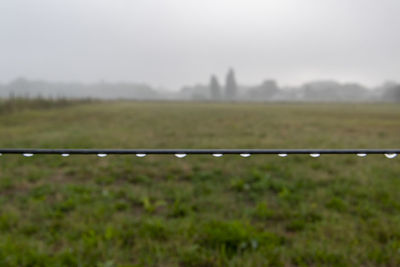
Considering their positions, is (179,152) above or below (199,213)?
above

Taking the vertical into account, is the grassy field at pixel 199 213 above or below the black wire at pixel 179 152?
below

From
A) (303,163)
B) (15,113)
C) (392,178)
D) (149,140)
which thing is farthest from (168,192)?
(15,113)

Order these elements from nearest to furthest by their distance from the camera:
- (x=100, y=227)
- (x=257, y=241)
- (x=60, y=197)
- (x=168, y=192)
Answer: (x=257, y=241) → (x=100, y=227) → (x=60, y=197) → (x=168, y=192)

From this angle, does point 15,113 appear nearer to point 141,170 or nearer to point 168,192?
point 141,170

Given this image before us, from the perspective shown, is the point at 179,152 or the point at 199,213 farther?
the point at 199,213

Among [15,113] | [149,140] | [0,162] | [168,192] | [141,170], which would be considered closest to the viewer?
[168,192]

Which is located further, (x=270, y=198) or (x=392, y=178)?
(x=392, y=178)

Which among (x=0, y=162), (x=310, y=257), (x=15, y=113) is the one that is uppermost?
(x=15, y=113)

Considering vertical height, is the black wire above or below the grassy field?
above

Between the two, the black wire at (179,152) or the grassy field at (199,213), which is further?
the grassy field at (199,213)

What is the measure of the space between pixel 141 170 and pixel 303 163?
362 centimetres

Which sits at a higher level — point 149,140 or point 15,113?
point 15,113

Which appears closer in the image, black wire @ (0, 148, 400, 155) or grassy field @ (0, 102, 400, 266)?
black wire @ (0, 148, 400, 155)

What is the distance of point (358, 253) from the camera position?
2094 millimetres
